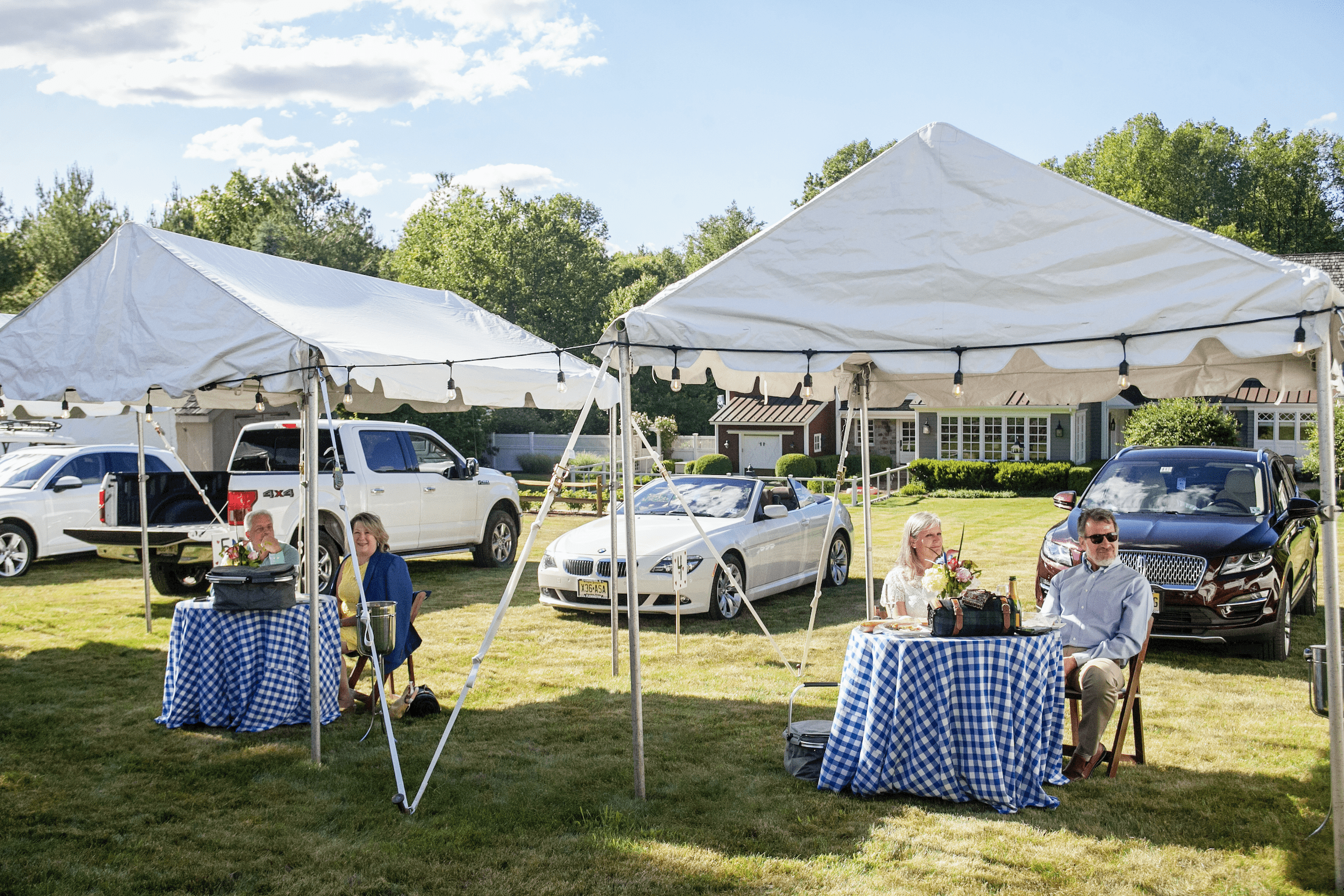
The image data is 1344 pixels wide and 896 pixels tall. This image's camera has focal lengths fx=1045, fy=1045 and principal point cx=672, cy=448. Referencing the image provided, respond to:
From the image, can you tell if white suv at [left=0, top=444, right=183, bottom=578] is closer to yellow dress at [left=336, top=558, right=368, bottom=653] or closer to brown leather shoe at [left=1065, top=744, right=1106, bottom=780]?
yellow dress at [left=336, top=558, right=368, bottom=653]

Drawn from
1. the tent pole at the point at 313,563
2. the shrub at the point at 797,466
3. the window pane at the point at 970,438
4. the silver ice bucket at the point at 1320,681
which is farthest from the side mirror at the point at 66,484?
the window pane at the point at 970,438

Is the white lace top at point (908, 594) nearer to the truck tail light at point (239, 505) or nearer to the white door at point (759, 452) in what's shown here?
the truck tail light at point (239, 505)

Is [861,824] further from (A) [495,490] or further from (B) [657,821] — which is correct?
(A) [495,490]

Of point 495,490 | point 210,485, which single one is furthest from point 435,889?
point 495,490

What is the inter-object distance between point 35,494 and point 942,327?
13940 mm

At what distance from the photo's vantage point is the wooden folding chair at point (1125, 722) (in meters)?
5.85

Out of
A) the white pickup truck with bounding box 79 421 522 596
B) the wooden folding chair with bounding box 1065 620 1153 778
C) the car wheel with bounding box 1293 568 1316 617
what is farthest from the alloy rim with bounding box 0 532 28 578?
the car wheel with bounding box 1293 568 1316 617

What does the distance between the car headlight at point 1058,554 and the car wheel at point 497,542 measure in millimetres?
8179

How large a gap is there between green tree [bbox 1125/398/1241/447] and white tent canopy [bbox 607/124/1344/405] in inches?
925

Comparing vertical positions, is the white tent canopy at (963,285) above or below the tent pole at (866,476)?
above

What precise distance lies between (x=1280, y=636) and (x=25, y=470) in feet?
52.0

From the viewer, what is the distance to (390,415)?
39.0 metres

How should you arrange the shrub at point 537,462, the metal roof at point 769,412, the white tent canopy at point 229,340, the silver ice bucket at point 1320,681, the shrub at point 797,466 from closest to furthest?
1. the silver ice bucket at point 1320,681
2. the white tent canopy at point 229,340
3. the shrub at point 797,466
4. the metal roof at point 769,412
5. the shrub at point 537,462

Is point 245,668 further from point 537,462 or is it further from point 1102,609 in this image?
point 537,462
